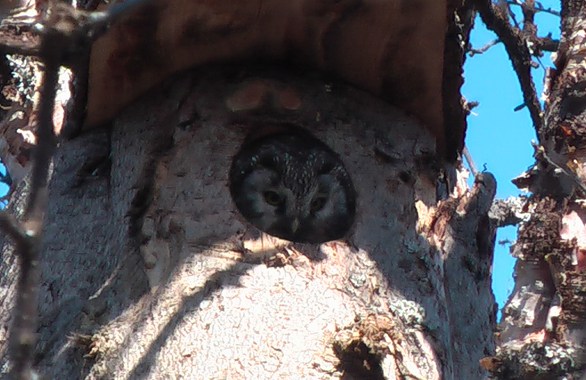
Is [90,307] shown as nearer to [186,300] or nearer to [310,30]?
[186,300]

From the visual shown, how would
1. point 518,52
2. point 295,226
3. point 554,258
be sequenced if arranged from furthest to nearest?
point 518,52 < point 295,226 < point 554,258

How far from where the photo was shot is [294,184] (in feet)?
8.13

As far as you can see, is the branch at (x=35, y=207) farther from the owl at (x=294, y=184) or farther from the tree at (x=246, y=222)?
the owl at (x=294, y=184)

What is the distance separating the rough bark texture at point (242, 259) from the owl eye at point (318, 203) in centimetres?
9

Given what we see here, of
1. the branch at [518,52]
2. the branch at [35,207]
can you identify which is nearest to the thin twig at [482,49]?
the branch at [518,52]

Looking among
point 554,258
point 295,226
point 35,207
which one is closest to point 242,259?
point 295,226

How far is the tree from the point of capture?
2.12m

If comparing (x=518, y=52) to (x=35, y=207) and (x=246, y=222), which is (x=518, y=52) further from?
(x=35, y=207)

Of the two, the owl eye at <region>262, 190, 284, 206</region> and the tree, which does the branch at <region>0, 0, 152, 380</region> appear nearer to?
the tree

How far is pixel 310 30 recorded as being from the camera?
2463mm

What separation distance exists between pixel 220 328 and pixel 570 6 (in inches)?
41.3

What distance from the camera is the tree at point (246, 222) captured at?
2.12 meters

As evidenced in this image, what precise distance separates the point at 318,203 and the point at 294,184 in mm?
68

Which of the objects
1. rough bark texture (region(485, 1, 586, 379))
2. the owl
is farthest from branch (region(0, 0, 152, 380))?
the owl
